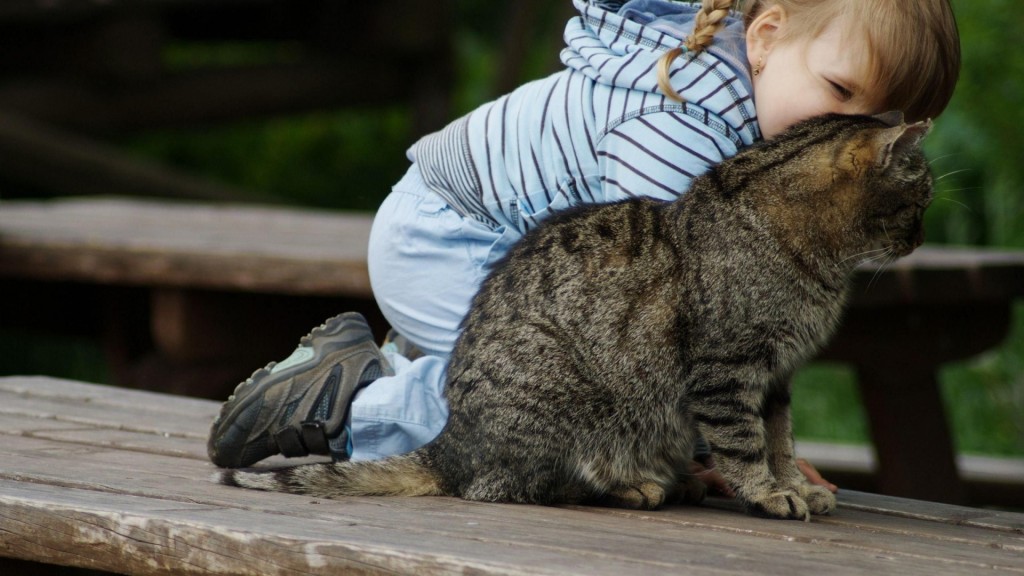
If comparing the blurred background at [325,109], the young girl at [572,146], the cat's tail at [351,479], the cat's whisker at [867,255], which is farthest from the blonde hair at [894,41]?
the blurred background at [325,109]

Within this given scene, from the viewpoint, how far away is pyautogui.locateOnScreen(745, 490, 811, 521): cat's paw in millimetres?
2168

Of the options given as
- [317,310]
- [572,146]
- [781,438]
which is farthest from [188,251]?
[781,438]

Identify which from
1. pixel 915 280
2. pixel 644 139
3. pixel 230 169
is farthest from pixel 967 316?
pixel 230 169

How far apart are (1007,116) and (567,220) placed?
11.3ft

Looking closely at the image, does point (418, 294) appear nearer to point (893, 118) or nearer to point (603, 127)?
point (603, 127)

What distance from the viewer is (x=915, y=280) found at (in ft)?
11.6

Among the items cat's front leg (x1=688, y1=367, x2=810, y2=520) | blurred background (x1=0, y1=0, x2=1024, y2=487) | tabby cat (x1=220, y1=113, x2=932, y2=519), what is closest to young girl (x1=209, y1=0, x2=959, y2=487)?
tabby cat (x1=220, y1=113, x2=932, y2=519)

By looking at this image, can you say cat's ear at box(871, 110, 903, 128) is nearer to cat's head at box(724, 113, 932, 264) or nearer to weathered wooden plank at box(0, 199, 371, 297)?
cat's head at box(724, 113, 932, 264)

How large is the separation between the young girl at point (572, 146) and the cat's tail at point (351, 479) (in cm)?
22

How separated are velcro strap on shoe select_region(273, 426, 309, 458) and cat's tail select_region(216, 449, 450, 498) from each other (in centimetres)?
23

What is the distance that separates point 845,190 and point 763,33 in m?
0.38

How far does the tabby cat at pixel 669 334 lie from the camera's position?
85.9 inches

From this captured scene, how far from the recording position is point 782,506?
2.17 m

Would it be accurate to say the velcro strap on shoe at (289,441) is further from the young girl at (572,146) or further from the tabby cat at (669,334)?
the tabby cat at (669,334)
